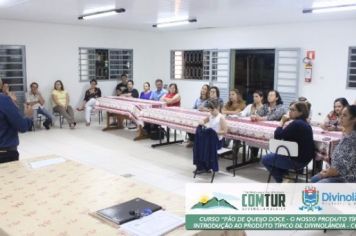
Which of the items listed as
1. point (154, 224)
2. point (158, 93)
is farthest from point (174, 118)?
point (154, 224)

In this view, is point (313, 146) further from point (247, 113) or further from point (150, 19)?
point (150, 19)

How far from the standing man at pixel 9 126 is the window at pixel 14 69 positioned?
546 cm

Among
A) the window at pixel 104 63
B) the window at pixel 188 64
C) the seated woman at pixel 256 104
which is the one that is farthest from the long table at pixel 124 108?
the window at pixel 188 64

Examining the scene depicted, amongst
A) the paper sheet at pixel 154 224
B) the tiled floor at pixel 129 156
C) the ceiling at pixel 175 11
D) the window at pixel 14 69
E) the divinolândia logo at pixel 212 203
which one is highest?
the ceiling at pixel 175 11

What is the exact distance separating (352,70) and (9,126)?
6.45 metres

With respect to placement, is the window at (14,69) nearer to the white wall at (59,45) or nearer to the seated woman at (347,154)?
the white wall at (59,45)

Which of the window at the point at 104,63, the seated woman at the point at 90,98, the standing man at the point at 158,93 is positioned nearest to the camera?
the standing man at the point at 158,93

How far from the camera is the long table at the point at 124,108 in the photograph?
22.5ft


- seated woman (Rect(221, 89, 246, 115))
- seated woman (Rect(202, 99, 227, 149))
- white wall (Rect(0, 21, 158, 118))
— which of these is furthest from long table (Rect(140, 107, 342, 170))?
white wall (Rect(0, 21, 158, 118))

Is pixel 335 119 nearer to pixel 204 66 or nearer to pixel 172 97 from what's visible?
pixel 172 97

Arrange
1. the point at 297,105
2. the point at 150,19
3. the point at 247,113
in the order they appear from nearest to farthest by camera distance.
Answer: the point at 297,105 → the point at 247,113 → the point at 150,19

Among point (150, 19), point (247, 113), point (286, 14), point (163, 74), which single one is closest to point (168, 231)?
point (247, 113)

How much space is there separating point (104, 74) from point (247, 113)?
5108mm

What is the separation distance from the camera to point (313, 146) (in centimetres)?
385
